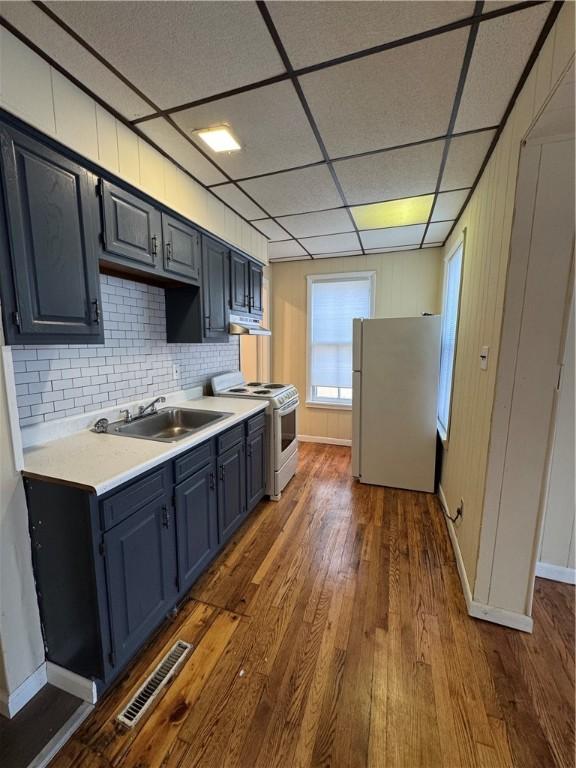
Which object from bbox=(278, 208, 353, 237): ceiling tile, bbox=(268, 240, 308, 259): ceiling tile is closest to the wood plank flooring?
bbox=(278, 208, 353, 237): ceiling tile

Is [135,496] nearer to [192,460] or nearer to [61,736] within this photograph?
[192,460]

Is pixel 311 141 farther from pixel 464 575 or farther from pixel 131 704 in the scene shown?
pixel 131 704

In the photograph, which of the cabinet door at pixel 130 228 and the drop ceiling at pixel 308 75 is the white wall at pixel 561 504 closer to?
the drop ceiling at pixel 308 75

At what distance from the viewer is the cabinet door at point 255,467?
250cm

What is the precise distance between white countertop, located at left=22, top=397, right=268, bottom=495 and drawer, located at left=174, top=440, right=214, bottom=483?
5 cm

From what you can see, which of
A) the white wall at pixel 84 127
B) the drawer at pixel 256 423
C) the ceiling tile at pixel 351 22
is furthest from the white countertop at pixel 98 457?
the ceiling tile at pixel 351 22

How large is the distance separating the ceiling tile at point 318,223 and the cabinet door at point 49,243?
1883mm

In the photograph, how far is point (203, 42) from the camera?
1.22m

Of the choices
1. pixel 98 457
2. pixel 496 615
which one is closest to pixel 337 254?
pixel 98 457

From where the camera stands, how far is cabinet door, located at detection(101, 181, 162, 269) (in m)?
1.61

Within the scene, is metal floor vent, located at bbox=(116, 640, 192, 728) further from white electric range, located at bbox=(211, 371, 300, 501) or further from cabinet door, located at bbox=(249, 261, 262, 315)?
cabinet door, located at bbox=(249, 261, 262, 315)

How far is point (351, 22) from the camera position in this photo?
44.6 inches

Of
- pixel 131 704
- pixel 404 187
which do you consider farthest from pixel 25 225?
pixel 404 187

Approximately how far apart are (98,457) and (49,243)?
0.93 metres
